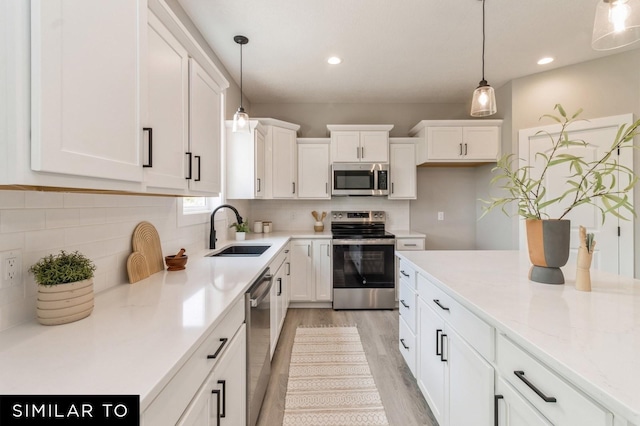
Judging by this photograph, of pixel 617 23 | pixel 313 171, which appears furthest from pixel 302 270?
pixel 617 23

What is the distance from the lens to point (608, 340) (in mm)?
804

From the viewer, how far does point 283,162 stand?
142 inches

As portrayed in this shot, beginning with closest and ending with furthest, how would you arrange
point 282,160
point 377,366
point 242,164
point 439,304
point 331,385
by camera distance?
point 439,304 < point 331,385 < point 377,366 < point 242,164 < point 282,160

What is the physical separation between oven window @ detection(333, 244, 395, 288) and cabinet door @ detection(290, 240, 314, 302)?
31 centimetres

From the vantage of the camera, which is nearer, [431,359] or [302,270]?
[431,359]

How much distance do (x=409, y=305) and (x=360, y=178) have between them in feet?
6.52

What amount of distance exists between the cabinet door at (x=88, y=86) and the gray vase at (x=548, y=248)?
1740 mm

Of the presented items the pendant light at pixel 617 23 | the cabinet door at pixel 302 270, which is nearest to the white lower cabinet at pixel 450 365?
the pendant light at pixel 617 23

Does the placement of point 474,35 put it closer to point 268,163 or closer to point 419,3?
point 419,3

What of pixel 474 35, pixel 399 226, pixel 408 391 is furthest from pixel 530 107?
pixel 408 391

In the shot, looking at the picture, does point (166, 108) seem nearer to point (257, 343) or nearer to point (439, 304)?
point (257, 343)

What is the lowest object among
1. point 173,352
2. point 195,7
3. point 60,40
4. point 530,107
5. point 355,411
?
point 355,411

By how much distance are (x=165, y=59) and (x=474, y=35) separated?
2.46 meters

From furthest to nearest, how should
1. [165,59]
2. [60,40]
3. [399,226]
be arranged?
[399,226] → [165,59] → [60,40]
